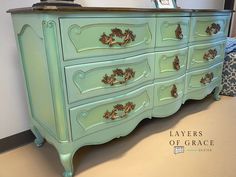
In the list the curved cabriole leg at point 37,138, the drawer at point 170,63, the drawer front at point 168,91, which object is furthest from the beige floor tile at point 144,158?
the drawer at point 170,63

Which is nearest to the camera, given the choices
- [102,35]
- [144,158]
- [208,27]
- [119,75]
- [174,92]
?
[102,35]

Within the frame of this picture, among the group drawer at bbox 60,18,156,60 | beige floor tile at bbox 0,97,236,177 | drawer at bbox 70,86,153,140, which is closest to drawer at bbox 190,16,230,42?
drawer at bbox 60,18,156,60

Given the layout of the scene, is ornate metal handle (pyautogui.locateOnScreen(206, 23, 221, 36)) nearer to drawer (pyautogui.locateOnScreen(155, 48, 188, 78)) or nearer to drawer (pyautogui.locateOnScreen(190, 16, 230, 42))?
drawer (pyautogui.locateOnScreen(190, 16, 230, 42))

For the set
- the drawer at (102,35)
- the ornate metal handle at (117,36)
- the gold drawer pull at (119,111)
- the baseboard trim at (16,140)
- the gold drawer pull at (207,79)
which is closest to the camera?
the drawer at (102,35)

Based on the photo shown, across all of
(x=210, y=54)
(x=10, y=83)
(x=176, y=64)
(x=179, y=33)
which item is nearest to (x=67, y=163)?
(x=10, y=83)

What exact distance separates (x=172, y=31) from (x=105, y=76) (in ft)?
1.93

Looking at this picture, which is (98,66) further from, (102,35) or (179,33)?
(179,33)

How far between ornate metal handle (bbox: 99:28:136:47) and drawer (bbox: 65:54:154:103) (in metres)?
0.10

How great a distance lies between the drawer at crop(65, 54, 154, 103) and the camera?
1005 millimetres

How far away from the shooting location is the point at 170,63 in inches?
57.0

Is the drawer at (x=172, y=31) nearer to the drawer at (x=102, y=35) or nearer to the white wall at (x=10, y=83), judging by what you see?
the drawer at (x=102, y=35)

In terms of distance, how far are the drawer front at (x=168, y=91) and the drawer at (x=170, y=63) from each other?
63mm

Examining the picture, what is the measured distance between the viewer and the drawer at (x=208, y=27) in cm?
155

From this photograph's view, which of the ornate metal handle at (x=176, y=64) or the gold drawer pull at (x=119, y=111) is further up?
the ornate metal handle at (x=176, y=64)
